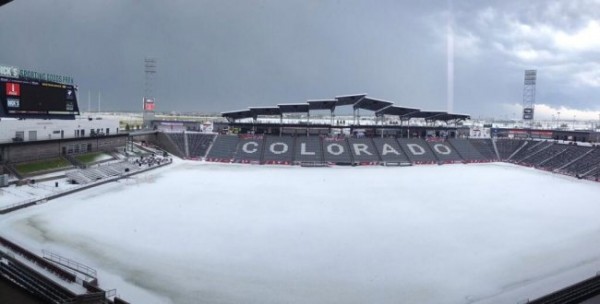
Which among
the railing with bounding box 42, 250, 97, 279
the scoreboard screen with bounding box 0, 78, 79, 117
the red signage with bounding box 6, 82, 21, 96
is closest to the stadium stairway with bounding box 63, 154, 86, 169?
the scoreboard screen with bounding box 0, 78, 79, 117

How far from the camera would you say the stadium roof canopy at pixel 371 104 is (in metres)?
62.6

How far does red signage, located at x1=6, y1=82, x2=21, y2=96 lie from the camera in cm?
3722

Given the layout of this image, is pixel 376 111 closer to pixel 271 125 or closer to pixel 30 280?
pixel 271 125

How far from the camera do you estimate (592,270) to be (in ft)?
57.1

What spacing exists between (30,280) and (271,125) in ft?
181

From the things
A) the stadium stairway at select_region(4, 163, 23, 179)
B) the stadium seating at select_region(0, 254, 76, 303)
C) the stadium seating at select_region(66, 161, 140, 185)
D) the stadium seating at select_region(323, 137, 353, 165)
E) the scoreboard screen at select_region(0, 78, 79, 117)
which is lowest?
the stadium seating at select_region(0, 254, 76, 303)

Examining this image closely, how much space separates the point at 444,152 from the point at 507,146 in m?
12.7

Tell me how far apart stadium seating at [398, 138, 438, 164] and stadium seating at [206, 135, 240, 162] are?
26.5 meters

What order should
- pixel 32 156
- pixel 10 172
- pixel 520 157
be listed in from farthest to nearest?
pixel 520 157, pixel 32 156, pixel 10 172

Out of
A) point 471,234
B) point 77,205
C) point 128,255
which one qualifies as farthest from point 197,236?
point 471,234

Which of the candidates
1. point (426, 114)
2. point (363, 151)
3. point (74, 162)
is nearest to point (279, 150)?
point (363, 151)

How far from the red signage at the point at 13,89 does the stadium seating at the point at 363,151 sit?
40386 millimetres

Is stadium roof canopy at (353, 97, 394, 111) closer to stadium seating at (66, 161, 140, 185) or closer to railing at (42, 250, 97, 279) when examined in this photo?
stadium seating at (66, 161, 140, 185)

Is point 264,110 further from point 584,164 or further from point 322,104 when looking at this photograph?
point 584,164
